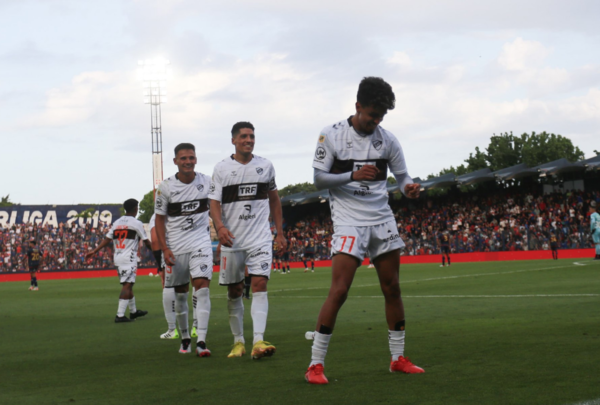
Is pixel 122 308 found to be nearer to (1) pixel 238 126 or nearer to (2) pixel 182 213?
(2) pixel 182 213

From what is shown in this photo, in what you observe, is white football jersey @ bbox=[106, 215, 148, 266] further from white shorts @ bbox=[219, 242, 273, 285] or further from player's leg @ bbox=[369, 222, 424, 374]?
player's leg @ bbox=[369, 222, 424, 374]

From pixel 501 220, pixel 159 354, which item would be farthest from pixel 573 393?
pixel 501 220

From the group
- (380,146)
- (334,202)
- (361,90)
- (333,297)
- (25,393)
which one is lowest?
(25,393)

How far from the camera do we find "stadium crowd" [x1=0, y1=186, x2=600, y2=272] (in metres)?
36.2

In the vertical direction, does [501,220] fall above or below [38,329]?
above

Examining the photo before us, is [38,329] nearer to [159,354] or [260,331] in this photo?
[159,354]

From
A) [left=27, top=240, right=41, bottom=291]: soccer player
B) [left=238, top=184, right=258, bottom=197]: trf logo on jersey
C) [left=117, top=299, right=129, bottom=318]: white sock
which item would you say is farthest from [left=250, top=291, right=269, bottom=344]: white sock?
[left=27, top=240, right=41, bottom=291]: soccer player

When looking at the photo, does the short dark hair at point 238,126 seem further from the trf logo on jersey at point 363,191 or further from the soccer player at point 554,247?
the soccer player at point 554,247

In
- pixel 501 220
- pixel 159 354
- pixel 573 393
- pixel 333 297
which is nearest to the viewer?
pixel 573 393

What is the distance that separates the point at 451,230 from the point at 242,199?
36.8m

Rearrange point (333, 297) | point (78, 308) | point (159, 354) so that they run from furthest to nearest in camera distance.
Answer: point (78, 308), point (159, 354), point (333, 297)

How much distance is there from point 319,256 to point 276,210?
3831 centimetres

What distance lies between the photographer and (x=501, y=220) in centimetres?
4306

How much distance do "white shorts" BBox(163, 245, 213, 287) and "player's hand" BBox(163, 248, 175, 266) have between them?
0.18 m
